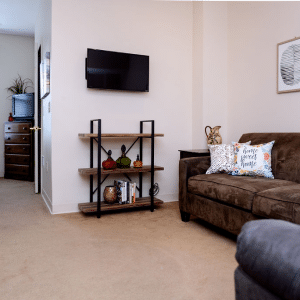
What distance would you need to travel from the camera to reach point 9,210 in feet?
10.6

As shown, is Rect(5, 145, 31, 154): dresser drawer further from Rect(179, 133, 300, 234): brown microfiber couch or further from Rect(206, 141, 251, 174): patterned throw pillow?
Rect(206, 141, 251, 174): patterned throw pillow

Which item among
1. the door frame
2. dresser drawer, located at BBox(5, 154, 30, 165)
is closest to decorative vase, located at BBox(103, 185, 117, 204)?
the door frame

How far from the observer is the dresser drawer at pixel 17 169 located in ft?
17.7

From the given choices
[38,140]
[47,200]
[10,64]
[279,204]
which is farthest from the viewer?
[10,64]

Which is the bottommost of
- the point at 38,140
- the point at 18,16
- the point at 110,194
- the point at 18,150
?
the point at 110,194

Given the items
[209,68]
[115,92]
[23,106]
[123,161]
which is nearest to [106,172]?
[123,161]

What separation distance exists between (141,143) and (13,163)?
3.21m

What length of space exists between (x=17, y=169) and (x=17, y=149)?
365 millimetres

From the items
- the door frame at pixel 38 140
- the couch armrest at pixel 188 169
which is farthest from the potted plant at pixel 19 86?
the couch armrest at pixel 188 169

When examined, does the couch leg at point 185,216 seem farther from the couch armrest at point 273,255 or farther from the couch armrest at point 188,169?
the couch armrest at point 273,255

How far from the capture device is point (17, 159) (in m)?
5.52

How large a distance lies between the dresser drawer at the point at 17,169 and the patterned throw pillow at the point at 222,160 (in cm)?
378

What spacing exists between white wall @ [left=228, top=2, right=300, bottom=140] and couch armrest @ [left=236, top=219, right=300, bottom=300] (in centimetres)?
235

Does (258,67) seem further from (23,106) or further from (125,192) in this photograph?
(23,106)
